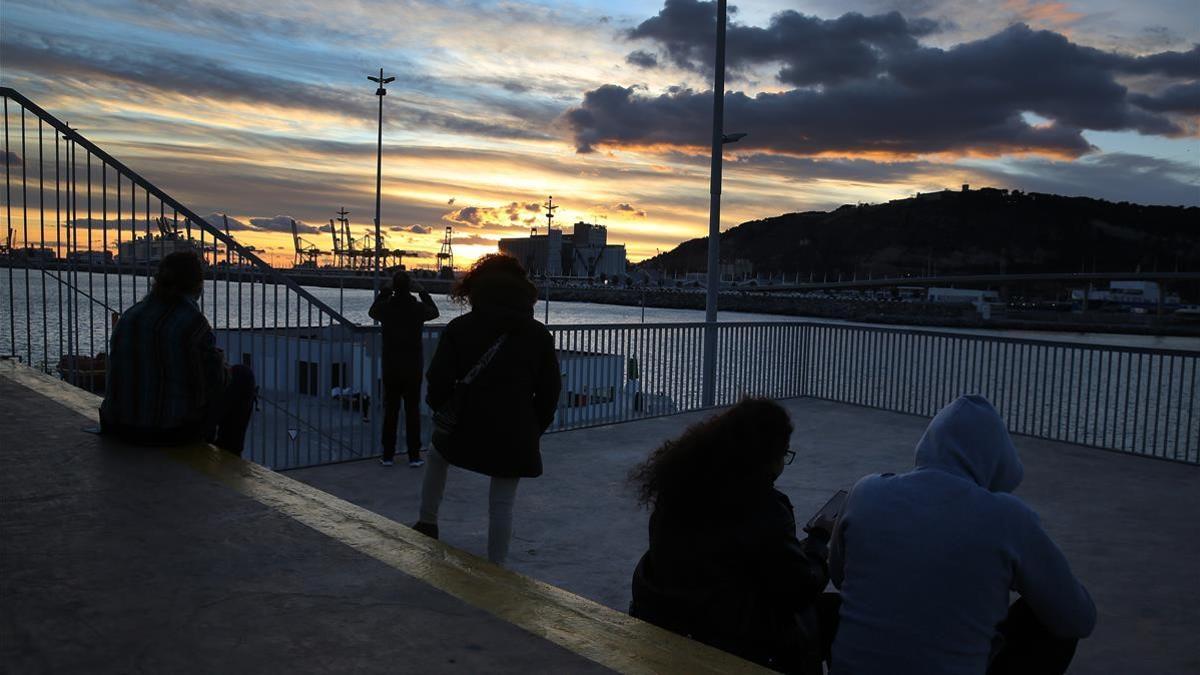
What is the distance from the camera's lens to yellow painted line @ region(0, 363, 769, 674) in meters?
2.07

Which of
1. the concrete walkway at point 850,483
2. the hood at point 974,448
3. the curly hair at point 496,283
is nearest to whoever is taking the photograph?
the hood at point 974,448

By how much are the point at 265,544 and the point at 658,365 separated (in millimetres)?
7697

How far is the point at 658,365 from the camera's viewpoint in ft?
33.5

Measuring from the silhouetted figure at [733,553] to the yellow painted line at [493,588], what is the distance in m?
0.10

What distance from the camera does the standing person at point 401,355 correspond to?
7.04 meters

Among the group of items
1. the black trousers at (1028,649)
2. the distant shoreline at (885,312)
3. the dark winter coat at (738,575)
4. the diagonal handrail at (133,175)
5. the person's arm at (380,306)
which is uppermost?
the diagonal handrail at (133,175)

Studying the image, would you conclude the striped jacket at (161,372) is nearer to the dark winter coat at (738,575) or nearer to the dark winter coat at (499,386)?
the dark winter coat at (499,386)

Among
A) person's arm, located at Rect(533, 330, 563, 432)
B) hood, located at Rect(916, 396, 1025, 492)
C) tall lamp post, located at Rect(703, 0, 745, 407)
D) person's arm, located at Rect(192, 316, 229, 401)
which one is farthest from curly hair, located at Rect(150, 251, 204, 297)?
tall lamp post, located at Rect(703, 0, 745, 407)

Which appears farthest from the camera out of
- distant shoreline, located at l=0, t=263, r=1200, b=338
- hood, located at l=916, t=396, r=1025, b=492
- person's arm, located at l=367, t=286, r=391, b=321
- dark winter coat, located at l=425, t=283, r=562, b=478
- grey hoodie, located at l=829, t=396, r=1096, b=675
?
distant shoreline, located at l=0, t=263, r=1200, b=338

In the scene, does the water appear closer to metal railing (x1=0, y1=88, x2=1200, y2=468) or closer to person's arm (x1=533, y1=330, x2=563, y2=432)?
metal railing (x1=0, y1=88, x2=1200, y2=468)

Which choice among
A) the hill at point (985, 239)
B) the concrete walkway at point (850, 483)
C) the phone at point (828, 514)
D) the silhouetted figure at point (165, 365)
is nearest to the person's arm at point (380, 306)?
the concrete walkway at point (850, 483)

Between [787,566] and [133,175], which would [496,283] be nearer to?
[787,566]

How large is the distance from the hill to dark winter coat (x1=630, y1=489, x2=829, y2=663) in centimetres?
13005

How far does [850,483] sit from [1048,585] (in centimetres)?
504
